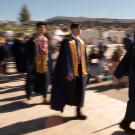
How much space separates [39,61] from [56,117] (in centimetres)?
138

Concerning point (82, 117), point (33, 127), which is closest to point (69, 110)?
point (82, 117)

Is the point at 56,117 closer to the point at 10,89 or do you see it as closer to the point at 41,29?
the point at 41,29

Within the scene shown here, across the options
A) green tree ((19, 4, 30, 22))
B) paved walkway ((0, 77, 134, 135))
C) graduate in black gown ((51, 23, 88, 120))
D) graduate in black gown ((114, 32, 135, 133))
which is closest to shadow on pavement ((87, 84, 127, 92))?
paved walkway ((0, 77, 134, 135))

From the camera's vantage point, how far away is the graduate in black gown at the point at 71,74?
22.2ft

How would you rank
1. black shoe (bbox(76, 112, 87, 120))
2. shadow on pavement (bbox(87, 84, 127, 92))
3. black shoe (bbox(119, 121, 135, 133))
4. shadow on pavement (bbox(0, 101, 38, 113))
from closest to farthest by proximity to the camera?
black shoe (bbox(119, 121, 135, 133)), black shoe (bbox(76, 112, 87, 120)), shadow on pavement (bbox(0, 101, 38, 113)), shadow on pavement (bbox(87, 84, 127, 92))

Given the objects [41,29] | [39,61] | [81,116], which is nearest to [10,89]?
[39,61]

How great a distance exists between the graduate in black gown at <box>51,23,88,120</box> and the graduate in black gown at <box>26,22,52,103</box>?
114 centimetres

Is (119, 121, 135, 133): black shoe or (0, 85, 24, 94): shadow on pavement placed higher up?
(119, 121, 135, 133): black shoe

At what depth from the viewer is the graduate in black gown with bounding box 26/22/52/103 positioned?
8.00m

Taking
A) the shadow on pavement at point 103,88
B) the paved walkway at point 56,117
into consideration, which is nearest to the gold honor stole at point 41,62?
the paved walkway at point 56,117

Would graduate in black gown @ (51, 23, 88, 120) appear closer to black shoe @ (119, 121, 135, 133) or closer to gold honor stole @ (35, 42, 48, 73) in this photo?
black shoe @ (119, 121, 135, 133)

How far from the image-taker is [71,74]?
6.72 meters

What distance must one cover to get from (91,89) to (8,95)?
7.02 feet

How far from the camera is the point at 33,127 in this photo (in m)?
6.63
